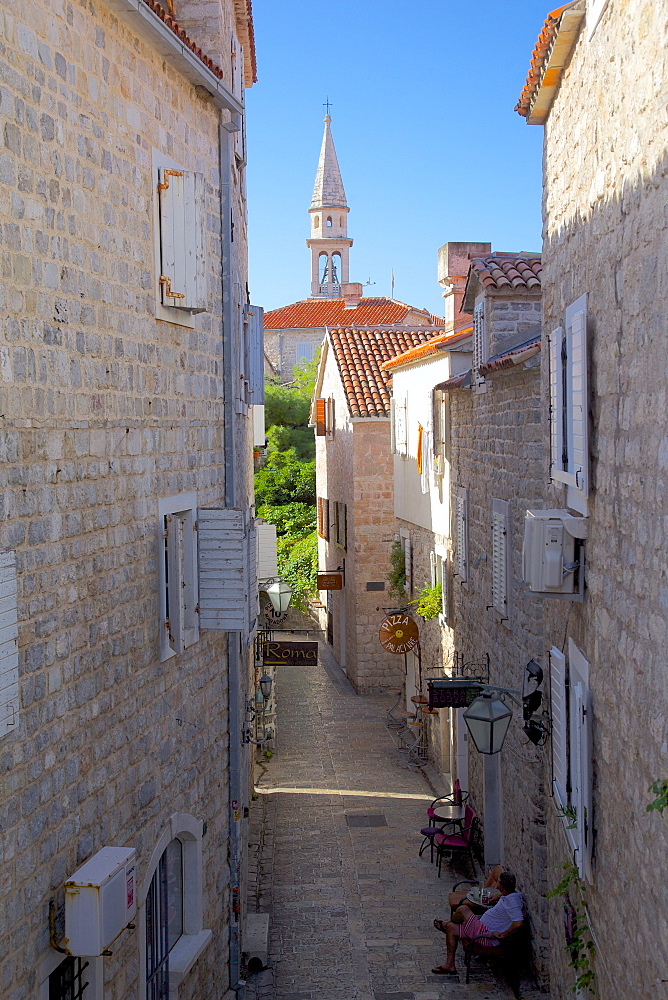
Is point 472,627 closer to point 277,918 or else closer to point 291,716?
point 277,918

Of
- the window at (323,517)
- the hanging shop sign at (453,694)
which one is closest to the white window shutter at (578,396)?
the hanging shop sign at (453,694)

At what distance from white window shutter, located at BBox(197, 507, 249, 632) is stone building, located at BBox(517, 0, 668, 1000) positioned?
2.51m

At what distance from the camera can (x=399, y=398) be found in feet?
68.0

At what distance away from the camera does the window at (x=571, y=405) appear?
20.4ft

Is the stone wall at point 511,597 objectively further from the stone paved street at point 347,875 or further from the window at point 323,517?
the window at point 323,517

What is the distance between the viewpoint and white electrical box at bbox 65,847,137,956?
18.4ft

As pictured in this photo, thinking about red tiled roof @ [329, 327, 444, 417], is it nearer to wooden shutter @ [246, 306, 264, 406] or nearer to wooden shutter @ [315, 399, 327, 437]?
wooden shutter @ [315, 399, 327, 437]

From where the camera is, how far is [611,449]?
5.64 m

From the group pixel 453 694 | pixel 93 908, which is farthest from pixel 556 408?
pixel 453 694

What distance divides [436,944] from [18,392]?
826 centimetres

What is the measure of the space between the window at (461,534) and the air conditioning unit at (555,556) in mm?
7053

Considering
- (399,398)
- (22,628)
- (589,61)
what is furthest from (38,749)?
(399,398)

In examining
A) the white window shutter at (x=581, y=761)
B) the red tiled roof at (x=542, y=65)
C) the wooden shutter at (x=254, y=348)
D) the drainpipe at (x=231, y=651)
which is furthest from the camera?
the wooden shutter at (x=254, y=348)

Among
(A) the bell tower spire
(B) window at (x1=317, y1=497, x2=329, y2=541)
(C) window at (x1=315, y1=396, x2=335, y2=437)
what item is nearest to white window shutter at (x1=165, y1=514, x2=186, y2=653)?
(C) window at (x1=315, y1=396, x2=335, y2=437)
